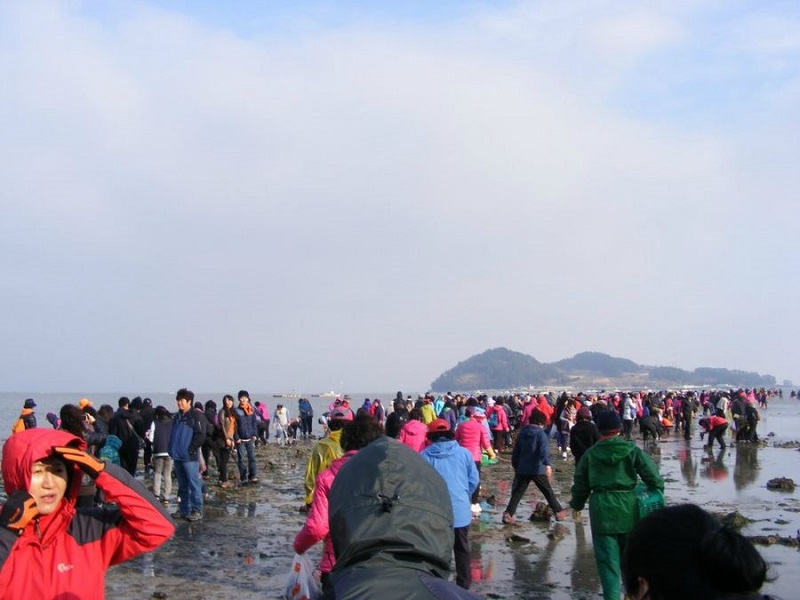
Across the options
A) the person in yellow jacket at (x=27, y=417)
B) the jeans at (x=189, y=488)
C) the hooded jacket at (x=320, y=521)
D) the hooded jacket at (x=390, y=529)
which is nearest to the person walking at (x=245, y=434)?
the jeans at (x=189, y=488)

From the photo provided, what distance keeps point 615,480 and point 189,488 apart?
25.7 feet

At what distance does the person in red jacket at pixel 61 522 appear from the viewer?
Result: 3.45 meters

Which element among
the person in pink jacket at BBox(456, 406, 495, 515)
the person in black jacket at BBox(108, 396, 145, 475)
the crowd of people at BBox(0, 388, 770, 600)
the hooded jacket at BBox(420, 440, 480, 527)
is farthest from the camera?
the person in black jacket at BBox(108, 396, 145, 475)

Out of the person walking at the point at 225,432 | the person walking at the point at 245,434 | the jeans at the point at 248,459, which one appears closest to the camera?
the person walking at the point at 225,432

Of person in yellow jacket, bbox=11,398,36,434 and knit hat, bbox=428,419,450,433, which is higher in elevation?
knit hat, bbox=428,419,450,433

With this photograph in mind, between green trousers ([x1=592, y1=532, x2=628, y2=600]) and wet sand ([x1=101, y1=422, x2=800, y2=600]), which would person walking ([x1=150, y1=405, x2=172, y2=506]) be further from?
green trousers ([x1=592, y1=532, x2=628, y2=600])

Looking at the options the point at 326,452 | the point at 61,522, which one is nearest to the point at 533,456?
the point at 326,452

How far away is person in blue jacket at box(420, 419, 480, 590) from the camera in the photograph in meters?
8.17

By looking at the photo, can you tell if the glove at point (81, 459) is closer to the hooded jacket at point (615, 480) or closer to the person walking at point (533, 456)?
the hooded jacket at point (615, 480)

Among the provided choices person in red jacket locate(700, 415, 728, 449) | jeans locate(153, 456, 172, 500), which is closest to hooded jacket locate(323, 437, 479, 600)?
jeans locate(153, 456, 172, 500)

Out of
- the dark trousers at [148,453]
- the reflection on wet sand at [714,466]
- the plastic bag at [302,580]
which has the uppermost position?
the plastic bag at [302,580]

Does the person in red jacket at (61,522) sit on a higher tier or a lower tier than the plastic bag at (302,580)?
higher

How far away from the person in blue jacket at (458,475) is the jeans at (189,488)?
556 cm

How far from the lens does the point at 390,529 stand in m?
1.93
